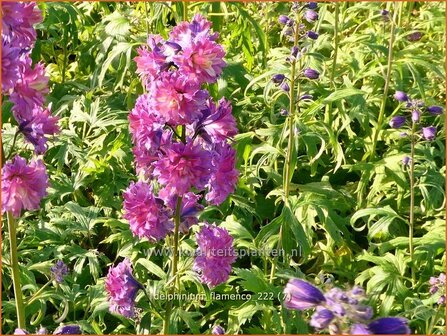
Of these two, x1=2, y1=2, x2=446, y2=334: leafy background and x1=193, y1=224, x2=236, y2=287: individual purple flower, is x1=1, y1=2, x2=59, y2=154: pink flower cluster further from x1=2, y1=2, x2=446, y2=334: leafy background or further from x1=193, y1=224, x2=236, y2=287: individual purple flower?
x1=193, y1=224, x2=236, y2=287: individual purple flower

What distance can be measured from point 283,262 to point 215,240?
3.41ft

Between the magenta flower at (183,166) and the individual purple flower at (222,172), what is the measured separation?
11cm

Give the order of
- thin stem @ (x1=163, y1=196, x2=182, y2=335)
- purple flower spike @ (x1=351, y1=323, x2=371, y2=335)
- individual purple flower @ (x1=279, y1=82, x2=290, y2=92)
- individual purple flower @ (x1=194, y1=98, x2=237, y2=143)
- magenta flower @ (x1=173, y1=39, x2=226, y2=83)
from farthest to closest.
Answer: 1. individual purple flower @ (x1=279, y1=82, x2=290, y2=92)
2. thin stem @ (x1=163, y1=196, x2=182, y2=335)
3. individual purple flower @ (x1=194, y1=98, x2=237, y2=143)
4. magenta flower @ (x1=173, y1=39, x2=226, y2=83)
5. purple flower spike @ (x1=351, y1=323, x2=371, y2=335)

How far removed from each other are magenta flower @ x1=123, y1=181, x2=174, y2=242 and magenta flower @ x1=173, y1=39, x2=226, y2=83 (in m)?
0.55

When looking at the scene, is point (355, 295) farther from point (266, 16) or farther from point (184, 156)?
point (266, 16)


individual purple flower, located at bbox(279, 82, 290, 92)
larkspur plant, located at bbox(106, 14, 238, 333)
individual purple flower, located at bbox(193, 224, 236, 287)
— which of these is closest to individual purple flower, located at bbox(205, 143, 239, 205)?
larkspur plant, located at bbox(106, 14, 238, 333)

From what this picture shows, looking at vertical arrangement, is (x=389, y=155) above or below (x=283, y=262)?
above

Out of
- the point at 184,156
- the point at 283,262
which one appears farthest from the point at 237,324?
the point at 184,156

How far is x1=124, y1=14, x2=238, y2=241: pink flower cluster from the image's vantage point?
3.18 meters

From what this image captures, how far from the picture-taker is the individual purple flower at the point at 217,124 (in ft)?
10.8

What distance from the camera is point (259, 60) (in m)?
6.03

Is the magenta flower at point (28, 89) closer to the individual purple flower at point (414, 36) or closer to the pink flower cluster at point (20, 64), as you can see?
the pink flower cluster at point (20, 64)

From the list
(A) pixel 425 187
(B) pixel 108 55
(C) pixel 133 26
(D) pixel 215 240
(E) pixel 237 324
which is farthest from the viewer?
(C) pixel 133 26

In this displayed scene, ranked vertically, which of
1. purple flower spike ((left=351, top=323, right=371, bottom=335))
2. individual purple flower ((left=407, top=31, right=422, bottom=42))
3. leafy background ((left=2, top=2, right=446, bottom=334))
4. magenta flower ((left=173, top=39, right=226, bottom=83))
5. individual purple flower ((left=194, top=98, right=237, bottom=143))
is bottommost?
leafy background ((left=2, top=2, right=446, bottom=334))
